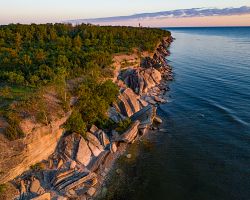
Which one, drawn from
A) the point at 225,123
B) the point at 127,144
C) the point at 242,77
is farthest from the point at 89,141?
the point at 242,77

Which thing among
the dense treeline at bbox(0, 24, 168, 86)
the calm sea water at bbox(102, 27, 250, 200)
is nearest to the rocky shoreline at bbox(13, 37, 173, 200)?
the calm sea water at bbox(102, 27, 250, 200)

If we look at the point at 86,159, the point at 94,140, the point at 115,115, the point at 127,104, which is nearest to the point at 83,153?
the point at 86,159

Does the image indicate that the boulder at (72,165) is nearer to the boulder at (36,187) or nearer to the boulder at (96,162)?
the boulder at (96,162)

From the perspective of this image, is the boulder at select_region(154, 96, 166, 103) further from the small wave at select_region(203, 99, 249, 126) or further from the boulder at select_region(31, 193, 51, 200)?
the boulder at select_region(31, 193, 51, 200)

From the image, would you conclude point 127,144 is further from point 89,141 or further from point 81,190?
point 81,190

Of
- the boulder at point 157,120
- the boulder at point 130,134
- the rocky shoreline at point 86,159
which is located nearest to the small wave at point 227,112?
the boulder at point 157,120

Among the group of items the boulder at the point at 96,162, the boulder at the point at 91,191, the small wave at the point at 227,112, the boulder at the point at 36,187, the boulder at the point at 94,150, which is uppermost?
the boulder at the point at 36,187

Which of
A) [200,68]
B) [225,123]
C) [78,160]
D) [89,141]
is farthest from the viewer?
[200,68]
